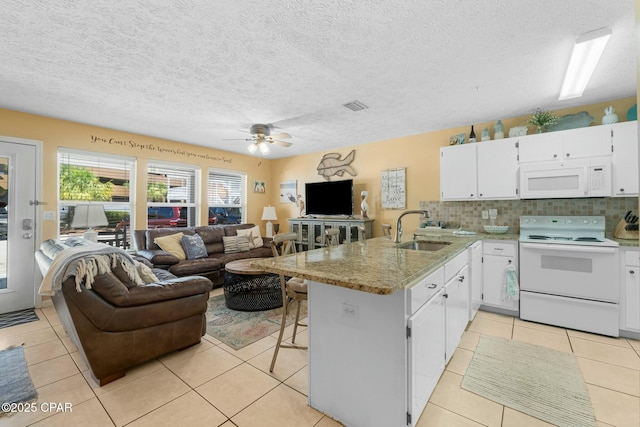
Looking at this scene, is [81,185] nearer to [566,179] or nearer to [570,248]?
[570,248]

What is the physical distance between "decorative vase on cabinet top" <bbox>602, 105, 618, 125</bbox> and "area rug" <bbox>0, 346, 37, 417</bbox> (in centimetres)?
562

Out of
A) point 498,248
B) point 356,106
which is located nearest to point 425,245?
point 498,248

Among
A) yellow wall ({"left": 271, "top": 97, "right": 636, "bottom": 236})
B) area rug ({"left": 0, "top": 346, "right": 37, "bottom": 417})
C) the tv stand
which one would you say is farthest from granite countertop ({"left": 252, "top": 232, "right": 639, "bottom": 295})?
the tv stand

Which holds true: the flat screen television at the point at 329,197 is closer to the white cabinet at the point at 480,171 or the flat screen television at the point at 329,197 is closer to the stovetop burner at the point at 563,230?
the white cabinet at the point at 480,171

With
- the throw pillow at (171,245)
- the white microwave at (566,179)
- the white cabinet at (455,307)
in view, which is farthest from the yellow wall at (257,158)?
the white cabinet at (455,307)

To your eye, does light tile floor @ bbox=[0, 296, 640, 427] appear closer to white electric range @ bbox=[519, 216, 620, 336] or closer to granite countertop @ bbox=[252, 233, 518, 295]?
white electric range @ bbox=[519, 216, 620, 336]

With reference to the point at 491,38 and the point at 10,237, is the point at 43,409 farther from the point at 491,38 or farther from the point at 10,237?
the point at 491,38

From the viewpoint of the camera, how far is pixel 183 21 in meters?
1.82

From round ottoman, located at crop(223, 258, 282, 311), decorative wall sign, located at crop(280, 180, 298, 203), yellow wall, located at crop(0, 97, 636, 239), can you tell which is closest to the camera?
round ottoman, located at crop(223, 258, 282, 311)

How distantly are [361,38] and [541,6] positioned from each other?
1.12 metres

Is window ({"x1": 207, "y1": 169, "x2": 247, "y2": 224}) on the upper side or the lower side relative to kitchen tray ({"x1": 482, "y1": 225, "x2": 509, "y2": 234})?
upper

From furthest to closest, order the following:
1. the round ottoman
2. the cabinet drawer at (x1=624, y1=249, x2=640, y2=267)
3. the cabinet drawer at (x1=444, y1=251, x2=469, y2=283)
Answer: the round ottoman, the cabinet drawer at (x1=624, y1=249, x2=640, y2=267), the cabinet drawer at (x1=444, y1=251, x2=469, y2=283)

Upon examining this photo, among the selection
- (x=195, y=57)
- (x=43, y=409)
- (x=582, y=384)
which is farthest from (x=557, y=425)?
(x=195, y=57)

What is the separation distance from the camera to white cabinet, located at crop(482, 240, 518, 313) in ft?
10.2
